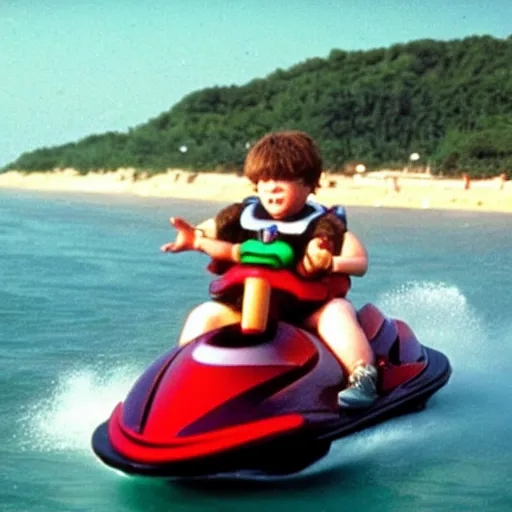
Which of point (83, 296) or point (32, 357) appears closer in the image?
point (32, 357)

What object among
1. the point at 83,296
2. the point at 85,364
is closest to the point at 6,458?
the point at 85,364

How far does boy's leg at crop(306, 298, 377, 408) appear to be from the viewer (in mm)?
5129

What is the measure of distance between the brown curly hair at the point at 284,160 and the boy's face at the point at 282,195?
0.07 feet

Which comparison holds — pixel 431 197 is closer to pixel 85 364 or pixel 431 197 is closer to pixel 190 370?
pixel 85 364

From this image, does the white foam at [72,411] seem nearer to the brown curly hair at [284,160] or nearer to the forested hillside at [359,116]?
the brown curly hair at [284,160]

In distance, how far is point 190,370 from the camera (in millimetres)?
4852

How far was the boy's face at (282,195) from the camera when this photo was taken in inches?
211

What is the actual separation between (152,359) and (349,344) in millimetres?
2894

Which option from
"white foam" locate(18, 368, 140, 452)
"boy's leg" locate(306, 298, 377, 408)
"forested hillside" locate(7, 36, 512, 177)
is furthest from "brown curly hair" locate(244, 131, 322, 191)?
"forested hillside" locate(7, 36, 512, 177)

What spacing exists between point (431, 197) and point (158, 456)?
1489 inches

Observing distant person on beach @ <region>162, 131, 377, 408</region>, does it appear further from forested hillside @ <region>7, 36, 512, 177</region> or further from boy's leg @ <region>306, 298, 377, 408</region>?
forested hillside @ <region>7, 36, 512, 177</region>

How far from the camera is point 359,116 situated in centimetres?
6719

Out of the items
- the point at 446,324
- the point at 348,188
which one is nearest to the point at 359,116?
Answer: the point at 348,188

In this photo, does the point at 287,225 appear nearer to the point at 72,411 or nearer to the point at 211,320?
the point at 211,320
